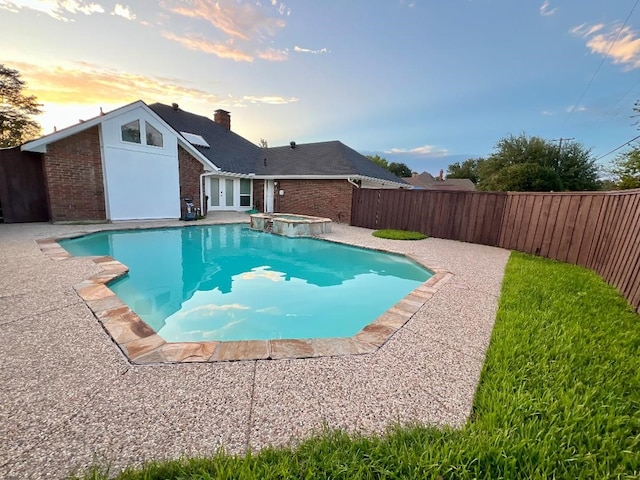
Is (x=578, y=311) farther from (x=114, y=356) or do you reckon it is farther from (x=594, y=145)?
(x=594, y=145)

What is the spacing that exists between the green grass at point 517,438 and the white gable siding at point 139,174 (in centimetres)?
1258

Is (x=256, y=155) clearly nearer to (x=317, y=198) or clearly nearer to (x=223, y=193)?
(x=223, y=193)

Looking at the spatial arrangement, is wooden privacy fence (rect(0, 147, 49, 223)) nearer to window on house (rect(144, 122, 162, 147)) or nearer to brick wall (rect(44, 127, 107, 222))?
brick wall (rect(44, 127, 107, 222))

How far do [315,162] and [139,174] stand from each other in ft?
30.4

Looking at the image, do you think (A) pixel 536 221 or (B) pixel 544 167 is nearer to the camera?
(A) pixel 536 221

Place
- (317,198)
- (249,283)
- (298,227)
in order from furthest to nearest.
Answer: (317,198), (298,227), (249,283)

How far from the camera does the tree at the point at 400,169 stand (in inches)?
2201

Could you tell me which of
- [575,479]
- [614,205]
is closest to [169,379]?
[575,479]

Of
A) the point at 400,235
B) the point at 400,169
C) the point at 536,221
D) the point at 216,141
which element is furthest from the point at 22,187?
the point at 400,169

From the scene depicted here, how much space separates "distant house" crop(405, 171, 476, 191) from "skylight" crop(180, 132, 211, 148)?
32.2 metres

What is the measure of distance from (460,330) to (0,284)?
22.1ft

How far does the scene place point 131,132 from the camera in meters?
11.3

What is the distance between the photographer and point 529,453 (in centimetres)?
162

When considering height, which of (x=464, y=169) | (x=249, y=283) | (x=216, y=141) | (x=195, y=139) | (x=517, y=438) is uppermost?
(x=464, y=169)
